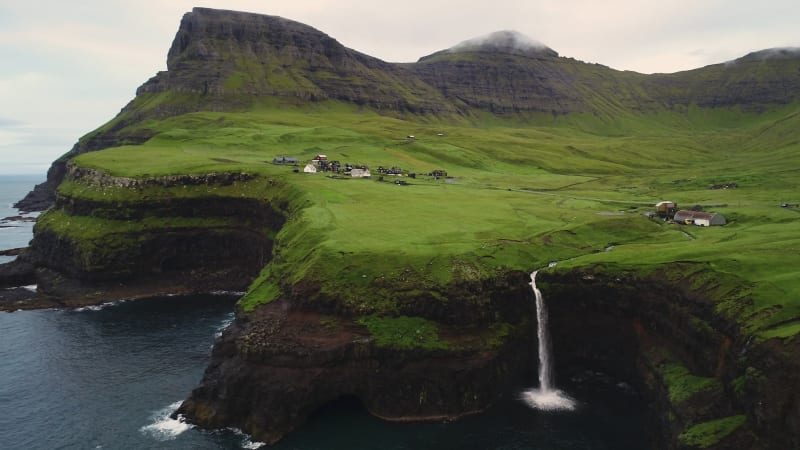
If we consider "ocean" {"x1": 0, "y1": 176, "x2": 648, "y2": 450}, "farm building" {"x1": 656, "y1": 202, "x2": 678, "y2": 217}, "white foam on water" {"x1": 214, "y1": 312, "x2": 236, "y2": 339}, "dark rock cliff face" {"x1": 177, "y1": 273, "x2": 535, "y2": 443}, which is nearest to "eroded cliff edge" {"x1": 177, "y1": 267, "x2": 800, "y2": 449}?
"dark rock cliff face" {"x1": 177, "y1": 273, "x2": 535, "y2": 443}

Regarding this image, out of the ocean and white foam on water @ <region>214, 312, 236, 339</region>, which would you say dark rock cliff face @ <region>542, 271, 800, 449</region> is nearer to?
the ocean

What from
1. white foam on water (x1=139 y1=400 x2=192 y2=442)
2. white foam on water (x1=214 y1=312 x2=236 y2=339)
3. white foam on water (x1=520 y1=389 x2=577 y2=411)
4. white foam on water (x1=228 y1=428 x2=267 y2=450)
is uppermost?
white foam on water (x1=214 y1=312 x2=236 y2=339)

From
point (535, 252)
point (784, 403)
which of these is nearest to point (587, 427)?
point (784, 403)

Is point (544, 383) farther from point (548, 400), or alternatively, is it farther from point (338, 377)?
point (338, 377)

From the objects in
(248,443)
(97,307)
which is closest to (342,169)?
(97,307)

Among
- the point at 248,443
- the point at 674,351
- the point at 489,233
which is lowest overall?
the point at 248,443

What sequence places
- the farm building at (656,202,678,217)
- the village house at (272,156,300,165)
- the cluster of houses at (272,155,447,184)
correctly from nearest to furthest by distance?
the farm building at (656,202,678,217) < the cluster of houses at (272,155,447,184) < the village house at (272,156,300,165)

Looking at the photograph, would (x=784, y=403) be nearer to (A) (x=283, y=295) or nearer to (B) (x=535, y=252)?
(B) (x=535, y=252)
